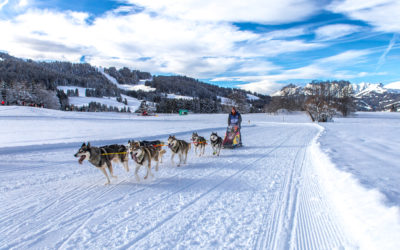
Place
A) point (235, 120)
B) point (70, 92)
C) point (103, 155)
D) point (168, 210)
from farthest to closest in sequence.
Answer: point (70, 92), point (235, 120), point (103, 155), point (168, 210)

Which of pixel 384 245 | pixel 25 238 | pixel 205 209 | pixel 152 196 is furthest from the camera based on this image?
pixel 152 196

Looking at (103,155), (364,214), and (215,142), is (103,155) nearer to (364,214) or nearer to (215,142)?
(215,142)

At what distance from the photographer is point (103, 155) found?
19.8ft

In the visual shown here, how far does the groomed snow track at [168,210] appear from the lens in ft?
10.8

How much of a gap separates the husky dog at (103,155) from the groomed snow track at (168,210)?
1.57ft

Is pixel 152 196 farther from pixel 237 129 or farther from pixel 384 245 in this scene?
pixel 237 129

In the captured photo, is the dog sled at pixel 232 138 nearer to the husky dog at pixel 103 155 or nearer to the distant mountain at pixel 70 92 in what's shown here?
the husky dog at pixel 103 155

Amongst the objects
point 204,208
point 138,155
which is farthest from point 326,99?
point 204,208

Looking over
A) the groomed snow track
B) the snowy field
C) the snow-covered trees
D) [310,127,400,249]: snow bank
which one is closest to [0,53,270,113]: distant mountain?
the snow-covered trees

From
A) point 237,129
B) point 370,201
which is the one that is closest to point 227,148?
point 237,129

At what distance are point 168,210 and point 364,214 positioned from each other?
11.2 ft

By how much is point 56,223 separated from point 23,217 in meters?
0.74

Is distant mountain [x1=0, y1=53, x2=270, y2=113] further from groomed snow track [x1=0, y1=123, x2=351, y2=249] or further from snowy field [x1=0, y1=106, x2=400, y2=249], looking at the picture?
groomed snow track [x1=0, y1=123, x2=351, y2=249]

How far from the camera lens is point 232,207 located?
4.44 m
